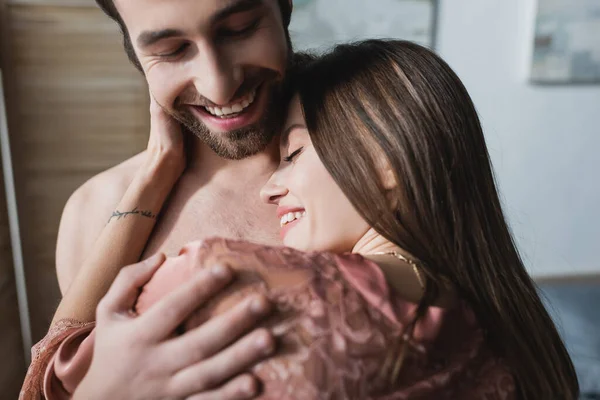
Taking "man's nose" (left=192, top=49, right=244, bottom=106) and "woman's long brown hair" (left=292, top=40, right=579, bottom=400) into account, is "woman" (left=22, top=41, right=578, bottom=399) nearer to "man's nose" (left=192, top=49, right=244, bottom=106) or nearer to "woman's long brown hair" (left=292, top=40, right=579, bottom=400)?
"woman's long brown hair" (left=292, top=40, right=579, bottom=400)

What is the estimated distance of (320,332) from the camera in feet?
1.84

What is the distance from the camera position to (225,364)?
563mm

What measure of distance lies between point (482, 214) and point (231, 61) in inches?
18.5

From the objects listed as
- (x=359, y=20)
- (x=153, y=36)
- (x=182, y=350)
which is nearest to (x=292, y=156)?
(x=153, y=36)

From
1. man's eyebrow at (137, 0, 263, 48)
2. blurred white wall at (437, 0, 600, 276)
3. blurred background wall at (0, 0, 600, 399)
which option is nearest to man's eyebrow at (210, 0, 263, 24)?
man's eyebrow at (137, 0, 263, 48)

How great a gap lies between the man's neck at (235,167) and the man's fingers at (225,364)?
57cm

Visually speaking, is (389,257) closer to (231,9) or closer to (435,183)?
(435,183)

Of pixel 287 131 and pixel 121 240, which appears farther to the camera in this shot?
pixel 121 240

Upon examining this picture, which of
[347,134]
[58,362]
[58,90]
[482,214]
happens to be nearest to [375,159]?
[347,134]

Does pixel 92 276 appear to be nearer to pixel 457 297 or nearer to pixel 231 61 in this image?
pixel 231 61

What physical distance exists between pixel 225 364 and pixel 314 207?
30 centimetres

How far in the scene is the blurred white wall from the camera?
8.25 ft

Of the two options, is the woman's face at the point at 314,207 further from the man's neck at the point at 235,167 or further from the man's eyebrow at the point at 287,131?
the man's neck at the point at 235,167

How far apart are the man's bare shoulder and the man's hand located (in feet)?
1.83
